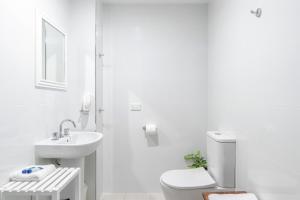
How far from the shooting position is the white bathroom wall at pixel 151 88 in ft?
8.60

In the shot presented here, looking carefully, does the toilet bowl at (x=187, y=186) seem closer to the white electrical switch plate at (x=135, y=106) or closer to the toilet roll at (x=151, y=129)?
the toilet roll at (x=151, y=129)

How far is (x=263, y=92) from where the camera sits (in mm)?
1311

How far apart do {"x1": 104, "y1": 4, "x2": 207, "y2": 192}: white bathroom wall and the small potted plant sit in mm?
80

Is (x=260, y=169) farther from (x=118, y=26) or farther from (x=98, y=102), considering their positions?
(x=118, y=26)

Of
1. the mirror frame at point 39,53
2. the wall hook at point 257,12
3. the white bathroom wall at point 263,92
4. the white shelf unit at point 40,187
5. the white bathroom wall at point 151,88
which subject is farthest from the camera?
the white bathroom wall at point 151,88

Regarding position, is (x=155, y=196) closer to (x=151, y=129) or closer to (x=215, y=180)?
(x=151, y=129)

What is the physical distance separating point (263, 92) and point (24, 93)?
5.10 feet

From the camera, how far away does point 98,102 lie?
2.43 m

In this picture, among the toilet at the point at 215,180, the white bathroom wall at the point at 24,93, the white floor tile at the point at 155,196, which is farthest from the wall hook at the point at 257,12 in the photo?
the white floor tile at the point at 155,196

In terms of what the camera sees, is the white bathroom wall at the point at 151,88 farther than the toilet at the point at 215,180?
Yes

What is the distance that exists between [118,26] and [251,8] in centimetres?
161

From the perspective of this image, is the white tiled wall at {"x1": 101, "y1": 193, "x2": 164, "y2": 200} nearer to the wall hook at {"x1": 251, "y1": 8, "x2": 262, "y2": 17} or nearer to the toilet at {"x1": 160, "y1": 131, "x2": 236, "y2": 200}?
the toilet at {"x1": 160, "y1": 131, "x2": 236, "y2": 200}

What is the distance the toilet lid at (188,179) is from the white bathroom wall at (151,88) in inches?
25.0

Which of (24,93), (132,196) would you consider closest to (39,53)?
(24,93)
